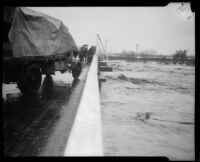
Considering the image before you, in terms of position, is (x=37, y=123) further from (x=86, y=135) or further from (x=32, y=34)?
(x=32, y=34)

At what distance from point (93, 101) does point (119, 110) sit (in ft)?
12.8

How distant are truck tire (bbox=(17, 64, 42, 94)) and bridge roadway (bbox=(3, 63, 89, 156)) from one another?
27cm

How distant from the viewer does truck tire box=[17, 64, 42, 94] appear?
6.51m

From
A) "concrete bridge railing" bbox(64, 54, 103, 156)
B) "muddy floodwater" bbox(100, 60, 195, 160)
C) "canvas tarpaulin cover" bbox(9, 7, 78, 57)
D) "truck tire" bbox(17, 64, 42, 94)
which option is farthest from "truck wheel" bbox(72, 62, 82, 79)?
"concrete bridge railing" bbox(64, 54, 103, 156)

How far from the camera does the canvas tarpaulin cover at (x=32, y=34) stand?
19.5 ft

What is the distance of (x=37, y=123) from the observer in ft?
13.6

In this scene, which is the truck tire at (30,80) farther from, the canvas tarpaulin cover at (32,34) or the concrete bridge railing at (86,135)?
the concrete bridge railing at (86,135)

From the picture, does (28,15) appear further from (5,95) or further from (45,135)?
(45,135)

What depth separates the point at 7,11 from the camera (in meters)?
5.97

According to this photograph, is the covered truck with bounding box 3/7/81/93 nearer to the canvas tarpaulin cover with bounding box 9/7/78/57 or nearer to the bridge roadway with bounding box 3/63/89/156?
the canvas tarpaulin cover with bounding box 9/7/78/57

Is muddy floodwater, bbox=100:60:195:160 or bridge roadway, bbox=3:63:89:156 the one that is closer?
bridge roadway, bbox=3:63:89:156

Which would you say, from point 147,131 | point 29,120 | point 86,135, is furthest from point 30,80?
point 86,135

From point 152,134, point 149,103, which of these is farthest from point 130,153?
point 149,103
